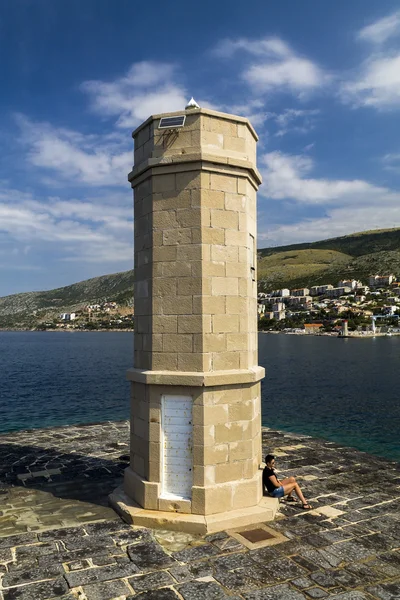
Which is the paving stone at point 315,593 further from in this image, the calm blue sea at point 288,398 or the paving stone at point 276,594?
the calm blue sea at point 288,398

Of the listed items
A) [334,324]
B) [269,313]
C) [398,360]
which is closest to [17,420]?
[398,360]

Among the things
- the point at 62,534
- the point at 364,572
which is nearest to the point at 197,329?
the point at 62,534

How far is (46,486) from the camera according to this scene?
1025cm

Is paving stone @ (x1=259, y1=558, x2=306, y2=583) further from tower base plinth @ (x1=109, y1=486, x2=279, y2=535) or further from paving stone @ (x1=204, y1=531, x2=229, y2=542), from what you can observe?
tower base plinth @ (x1=109, y1=486, x2=279, y2=535)

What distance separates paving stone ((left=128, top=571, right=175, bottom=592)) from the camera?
6122mm

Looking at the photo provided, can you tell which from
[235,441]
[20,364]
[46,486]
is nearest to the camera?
[235,441]

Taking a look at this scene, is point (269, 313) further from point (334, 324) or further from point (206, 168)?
point (206, 168)

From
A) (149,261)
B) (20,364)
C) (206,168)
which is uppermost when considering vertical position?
(206,168)

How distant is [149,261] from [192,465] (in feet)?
12.6

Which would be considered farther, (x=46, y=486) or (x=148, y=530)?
(x=46, y=486)

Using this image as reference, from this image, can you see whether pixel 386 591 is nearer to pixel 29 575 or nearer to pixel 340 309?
pixel 29 575

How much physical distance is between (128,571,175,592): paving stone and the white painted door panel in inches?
77.4

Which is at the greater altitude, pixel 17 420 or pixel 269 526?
pixel 269 526

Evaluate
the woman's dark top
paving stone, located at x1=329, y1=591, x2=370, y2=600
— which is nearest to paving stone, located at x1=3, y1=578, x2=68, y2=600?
paving stone, located at x1=329, y1=591, x2=370, y2=600
